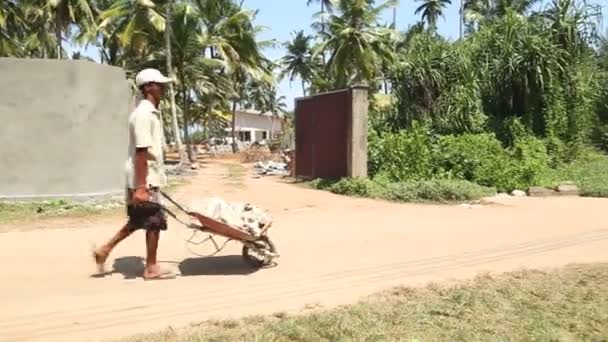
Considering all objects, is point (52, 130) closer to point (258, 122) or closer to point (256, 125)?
point (256, 125)

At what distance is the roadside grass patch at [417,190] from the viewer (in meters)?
12.3

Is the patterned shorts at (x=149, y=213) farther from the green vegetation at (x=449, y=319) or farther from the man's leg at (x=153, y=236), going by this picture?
the green vegetation at (x=449, y=319)

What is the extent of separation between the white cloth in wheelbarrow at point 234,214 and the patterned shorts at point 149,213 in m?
0.31

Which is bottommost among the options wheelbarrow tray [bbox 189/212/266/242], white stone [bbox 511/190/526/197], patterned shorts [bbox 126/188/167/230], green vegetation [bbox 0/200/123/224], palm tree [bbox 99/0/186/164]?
white stone [bbox 511/190/526/197]

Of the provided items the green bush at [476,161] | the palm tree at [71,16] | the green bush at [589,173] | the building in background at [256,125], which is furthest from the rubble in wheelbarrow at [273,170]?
the building in background at [256,125]

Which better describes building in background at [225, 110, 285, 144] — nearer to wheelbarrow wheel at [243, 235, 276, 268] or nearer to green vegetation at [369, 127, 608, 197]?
green vegetation at [369, 127, 608, 197]

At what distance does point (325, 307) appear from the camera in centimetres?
507

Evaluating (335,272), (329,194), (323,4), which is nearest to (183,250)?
(335,272)

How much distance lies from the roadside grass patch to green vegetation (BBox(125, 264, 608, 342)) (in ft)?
Answer: 21.7

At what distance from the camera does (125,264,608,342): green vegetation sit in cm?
427

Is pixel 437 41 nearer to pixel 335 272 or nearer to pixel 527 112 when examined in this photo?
pixel 527 112

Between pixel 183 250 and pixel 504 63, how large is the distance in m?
13.7

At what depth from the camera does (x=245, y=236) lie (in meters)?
6.10

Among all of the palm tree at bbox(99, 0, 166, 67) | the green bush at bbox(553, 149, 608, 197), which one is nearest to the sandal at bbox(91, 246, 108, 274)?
the green bush at bbox(553, 149, 608, 197)
